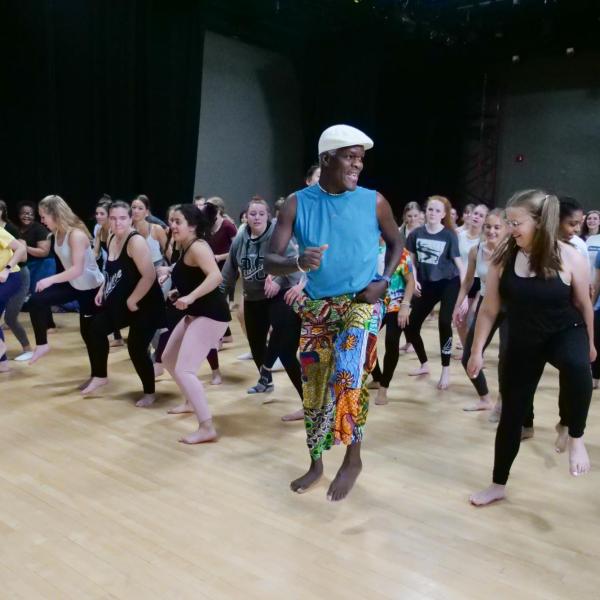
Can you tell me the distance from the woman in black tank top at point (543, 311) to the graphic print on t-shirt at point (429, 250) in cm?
200

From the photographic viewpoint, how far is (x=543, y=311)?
Result: 2711mm

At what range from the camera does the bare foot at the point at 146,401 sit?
443 centimetres

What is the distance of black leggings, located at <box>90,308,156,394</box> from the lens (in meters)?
4.31

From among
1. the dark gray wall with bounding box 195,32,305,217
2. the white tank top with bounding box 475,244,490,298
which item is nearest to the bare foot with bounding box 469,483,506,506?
the white tank top with bounding box 475,244,490,298

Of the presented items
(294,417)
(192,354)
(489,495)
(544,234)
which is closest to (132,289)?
(192,354)

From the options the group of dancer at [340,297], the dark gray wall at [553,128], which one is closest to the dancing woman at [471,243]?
the group of dancer at [340,297]

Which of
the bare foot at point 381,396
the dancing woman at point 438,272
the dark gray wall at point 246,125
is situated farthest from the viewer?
the dark gray wall at point 246,125

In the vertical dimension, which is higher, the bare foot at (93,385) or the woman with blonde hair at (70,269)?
the woman with blonde hair at (70,269)

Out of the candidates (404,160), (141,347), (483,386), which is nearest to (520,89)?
(404,160)

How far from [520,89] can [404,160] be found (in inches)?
103

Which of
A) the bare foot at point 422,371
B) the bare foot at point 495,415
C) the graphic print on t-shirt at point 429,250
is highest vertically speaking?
the graphic print on t-shirt at point 429,250

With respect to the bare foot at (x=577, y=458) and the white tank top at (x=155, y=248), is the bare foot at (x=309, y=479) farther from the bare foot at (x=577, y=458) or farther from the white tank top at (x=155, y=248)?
the white tank top at (x=155, y=248)

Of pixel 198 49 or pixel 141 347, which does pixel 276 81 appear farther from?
pixel 141 347

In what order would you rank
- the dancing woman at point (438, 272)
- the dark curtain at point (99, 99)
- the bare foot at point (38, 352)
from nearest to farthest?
the dancing woman at point (438, 272) → the bare foot at point (38, 352) → the dark curtain at point (99, 99)
